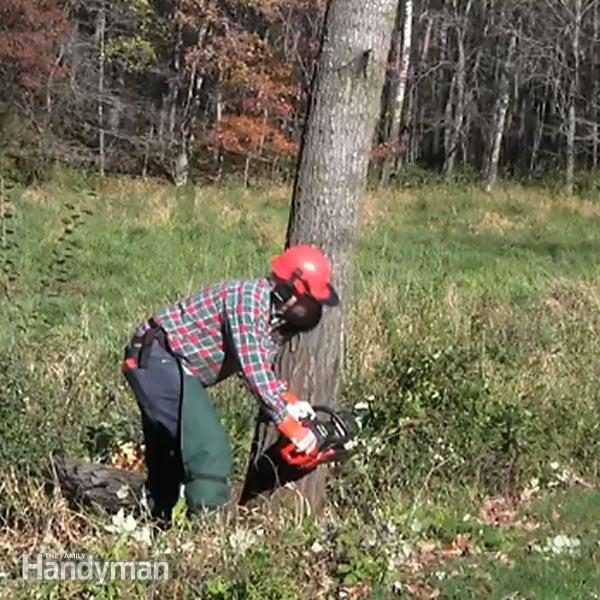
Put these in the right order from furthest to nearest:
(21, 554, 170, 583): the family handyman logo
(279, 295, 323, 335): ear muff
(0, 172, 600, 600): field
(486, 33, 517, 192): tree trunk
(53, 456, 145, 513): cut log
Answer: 1. (486, 33, 517, 192): tree trunk
2. (53, 456, 145, 513): cut log
3. (279, 295, 323, 335): ear muff
4. (0, 172, 600, 600): field
5. (21, 554, 170, 583): the family handyman logo

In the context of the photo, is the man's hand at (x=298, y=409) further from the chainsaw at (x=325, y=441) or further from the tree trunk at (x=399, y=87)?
the tree trunk at (x=399, y=87)

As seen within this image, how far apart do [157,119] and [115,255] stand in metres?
25.1

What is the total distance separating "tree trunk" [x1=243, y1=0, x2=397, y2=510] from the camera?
7.48 m

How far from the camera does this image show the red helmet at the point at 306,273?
6.93 metres

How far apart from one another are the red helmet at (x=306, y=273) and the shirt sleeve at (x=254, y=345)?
0.57 ft

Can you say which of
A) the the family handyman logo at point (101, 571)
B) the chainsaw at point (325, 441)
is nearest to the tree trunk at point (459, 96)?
the chainsaw at point (325, 441)

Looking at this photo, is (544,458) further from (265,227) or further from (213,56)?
(213,56)

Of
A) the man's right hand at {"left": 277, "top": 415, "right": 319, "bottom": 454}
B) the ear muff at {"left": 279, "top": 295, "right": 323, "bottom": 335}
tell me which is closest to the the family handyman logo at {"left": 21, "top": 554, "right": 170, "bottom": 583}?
the man's right hand at {"left": 277, "top": 415, "right": 319, "bottom": 454}

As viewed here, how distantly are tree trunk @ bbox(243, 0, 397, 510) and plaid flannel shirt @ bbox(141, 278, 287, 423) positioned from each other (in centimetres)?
28

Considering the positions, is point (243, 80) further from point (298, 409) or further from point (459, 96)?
point (298, 409)

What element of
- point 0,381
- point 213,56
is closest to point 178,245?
point 0,381

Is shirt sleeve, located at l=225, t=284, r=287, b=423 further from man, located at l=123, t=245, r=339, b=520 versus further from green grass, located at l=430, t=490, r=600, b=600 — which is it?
green grass, located at l=430, t=490, r=600, b=600

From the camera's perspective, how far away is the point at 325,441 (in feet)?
23.1

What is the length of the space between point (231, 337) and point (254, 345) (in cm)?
18
